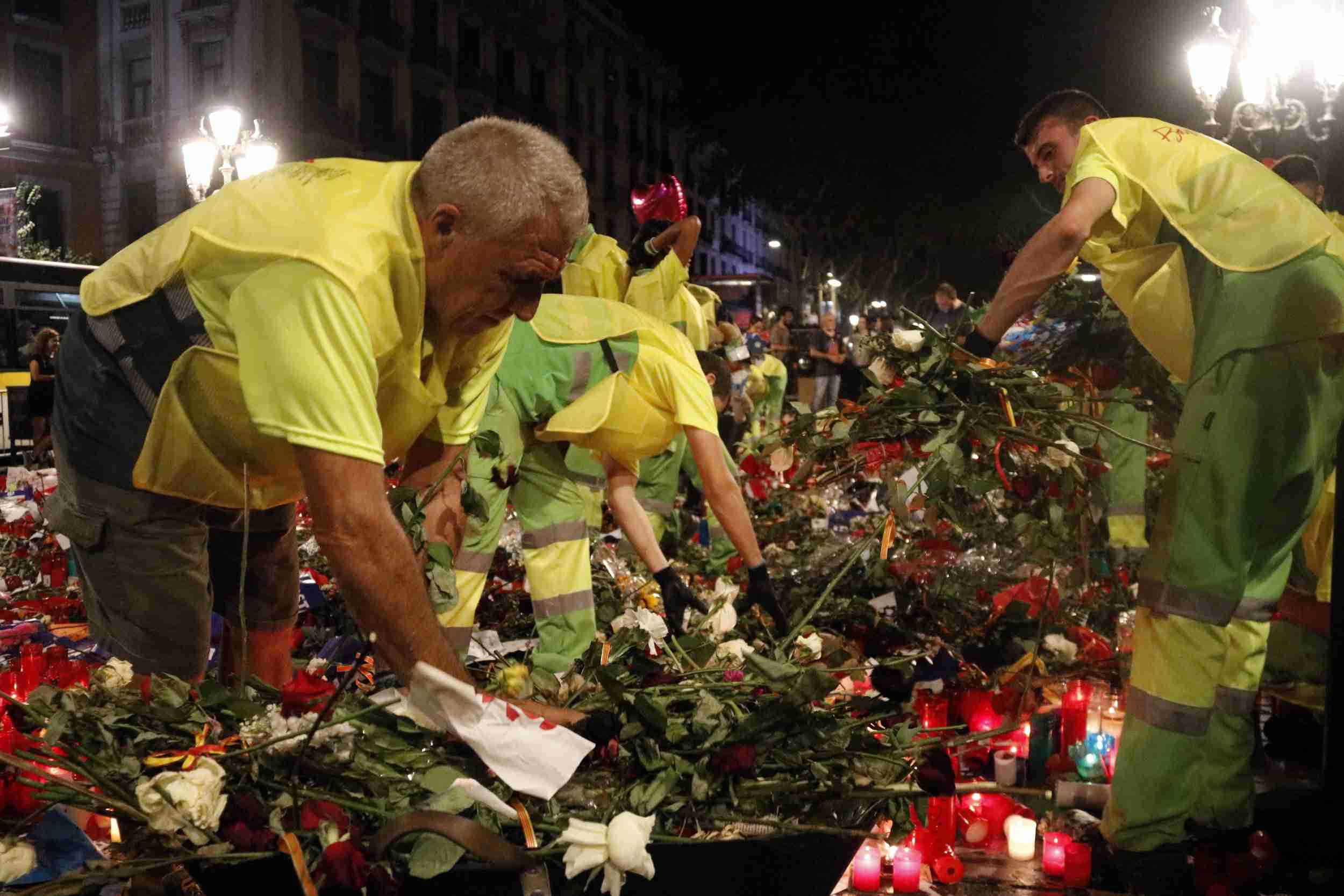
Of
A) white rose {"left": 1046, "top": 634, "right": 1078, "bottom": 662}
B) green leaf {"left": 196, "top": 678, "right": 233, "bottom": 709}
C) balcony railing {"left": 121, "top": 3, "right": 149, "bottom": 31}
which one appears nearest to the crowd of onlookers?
white rose {"left": 1046, "top": 634, "right": 1078, "bottom": 662}

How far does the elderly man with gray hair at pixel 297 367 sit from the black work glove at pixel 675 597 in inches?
58.6

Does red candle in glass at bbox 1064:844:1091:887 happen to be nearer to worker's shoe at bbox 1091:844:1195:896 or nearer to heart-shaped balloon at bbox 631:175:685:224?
worker's shoe at bbox 1091:844:1195:896

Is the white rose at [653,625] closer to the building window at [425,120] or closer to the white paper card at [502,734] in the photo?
the white paper card at [502,734]

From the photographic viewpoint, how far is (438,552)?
11.4ft

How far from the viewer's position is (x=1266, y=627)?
11.0 feet

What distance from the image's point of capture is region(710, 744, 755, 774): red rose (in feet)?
6.85

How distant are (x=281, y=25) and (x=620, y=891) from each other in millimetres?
26104

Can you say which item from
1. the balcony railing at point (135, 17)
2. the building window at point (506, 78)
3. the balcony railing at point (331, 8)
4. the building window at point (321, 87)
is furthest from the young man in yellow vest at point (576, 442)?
the building window at point (506, 78)

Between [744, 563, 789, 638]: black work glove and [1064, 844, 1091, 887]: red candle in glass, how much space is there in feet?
3.89

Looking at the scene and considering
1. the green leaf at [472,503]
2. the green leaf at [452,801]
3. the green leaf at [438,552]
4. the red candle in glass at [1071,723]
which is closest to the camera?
the green leaf at [452,801]

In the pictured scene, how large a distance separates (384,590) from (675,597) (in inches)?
99.9

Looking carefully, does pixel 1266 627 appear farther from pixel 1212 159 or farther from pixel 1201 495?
pixel 1212 159

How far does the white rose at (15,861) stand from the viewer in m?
1.86

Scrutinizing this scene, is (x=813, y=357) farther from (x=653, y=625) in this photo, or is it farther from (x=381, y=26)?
(x=381, y=26)
